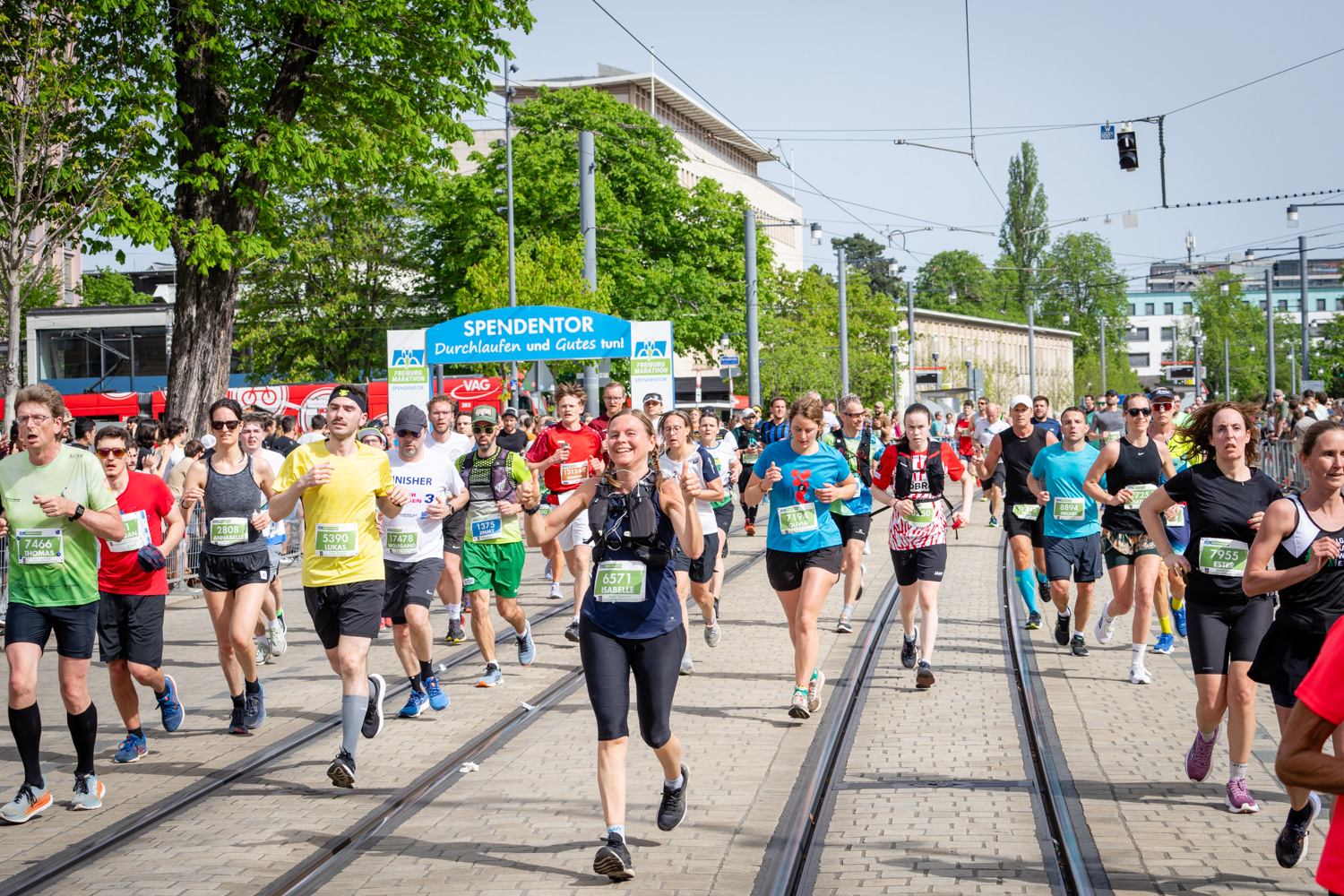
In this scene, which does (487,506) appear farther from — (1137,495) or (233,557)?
(1137,495)

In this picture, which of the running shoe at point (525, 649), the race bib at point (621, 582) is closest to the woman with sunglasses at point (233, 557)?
the running shoe at point (525, 649)

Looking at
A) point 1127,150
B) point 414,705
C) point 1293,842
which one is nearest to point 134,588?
point 414,705

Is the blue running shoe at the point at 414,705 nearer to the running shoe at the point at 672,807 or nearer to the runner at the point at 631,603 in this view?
the running shoe at the point at 672,807

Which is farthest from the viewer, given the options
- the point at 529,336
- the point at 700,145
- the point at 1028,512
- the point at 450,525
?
the point at 700,145

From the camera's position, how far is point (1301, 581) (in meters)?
5.00

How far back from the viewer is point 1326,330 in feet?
202

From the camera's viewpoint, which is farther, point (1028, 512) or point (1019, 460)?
point (1019, 460)

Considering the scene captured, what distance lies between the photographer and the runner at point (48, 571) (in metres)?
6.26

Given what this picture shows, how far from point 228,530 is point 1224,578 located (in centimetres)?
554

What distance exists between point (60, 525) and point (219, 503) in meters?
1.86

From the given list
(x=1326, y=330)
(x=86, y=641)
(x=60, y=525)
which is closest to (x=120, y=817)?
A: (x=86, y=641)

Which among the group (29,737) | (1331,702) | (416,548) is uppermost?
(1331,702)

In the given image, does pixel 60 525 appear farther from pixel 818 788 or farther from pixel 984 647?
pixel 984 647

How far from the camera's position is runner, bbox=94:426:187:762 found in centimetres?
726
